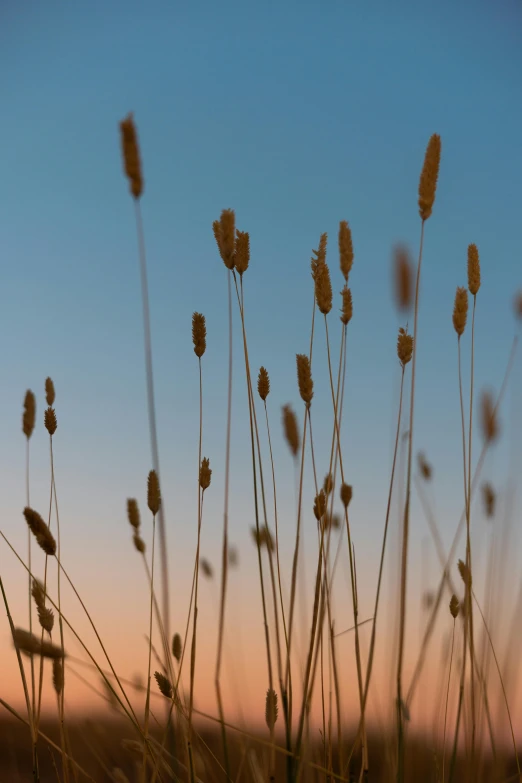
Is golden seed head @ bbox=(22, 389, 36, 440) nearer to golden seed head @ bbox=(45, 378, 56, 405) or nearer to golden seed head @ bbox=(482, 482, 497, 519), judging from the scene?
golden seed head @ bbox=(45, 378, 56, 405)

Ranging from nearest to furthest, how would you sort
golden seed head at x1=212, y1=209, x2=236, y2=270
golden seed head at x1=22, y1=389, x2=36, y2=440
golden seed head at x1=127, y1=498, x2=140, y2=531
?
golden seed head at x1=212, y1=209, x2=236, y2=270, golden seed head at x1=127, y1=498, x2=140, y2=531, golden seed head at x1=22, y1=389, x2=36, y2=440

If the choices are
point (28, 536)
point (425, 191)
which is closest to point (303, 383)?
point (425, 191)

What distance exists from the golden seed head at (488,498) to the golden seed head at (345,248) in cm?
82

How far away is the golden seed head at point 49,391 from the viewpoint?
1.60 metres

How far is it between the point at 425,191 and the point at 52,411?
882 millimetres

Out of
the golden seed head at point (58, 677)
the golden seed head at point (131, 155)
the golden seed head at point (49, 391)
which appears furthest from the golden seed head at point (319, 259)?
the golden seed head at point (58, 677)

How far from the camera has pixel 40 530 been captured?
1.01m

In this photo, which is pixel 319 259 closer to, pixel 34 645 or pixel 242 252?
pixel 242 252

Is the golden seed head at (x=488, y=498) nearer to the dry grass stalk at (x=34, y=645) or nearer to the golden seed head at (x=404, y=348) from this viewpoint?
the golden seed head at (x=404, y=348)

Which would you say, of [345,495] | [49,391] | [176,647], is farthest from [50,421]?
[345,495]

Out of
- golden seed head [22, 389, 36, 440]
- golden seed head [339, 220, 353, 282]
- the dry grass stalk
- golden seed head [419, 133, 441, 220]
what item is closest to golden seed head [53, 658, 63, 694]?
the dry grass stalk

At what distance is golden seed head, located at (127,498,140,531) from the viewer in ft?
4.93

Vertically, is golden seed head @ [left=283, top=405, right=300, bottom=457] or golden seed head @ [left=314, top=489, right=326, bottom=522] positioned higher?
golden seed head @ [left=283, top=405, right=300, bottom=457]

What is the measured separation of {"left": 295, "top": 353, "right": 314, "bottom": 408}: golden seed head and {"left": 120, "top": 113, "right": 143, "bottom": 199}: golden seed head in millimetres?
431
